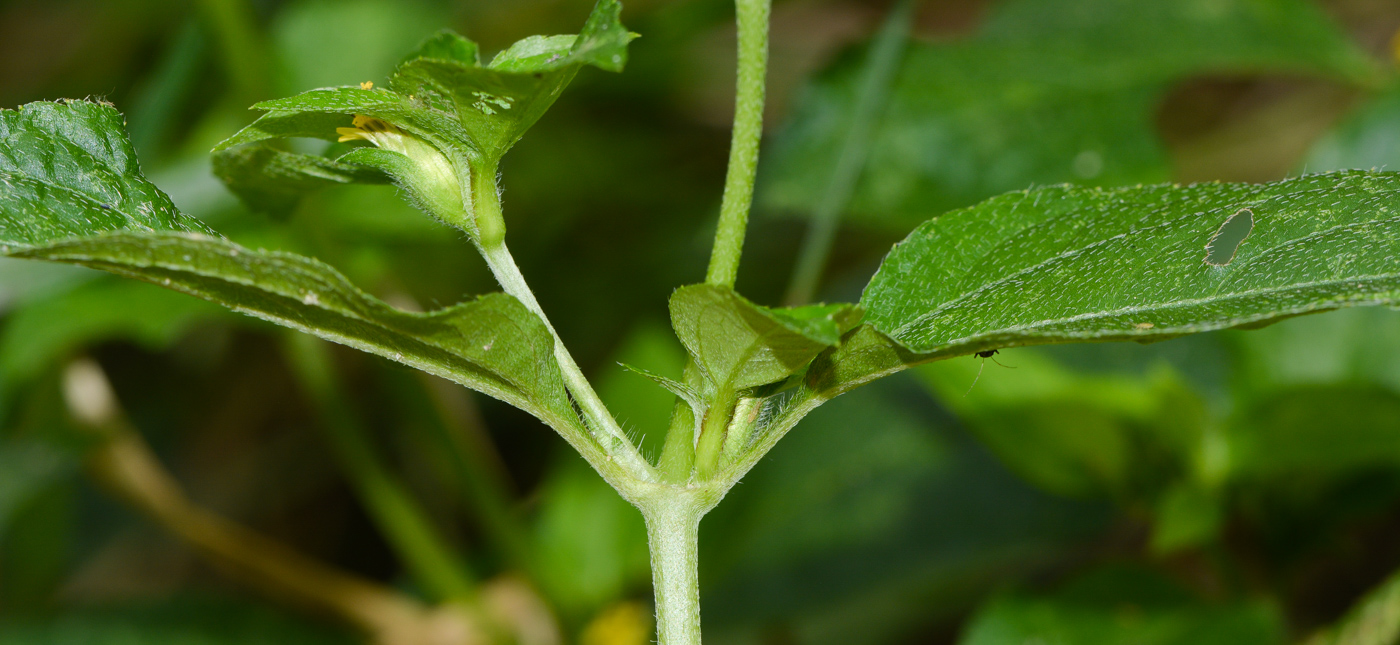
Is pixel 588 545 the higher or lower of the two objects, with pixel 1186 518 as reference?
higher

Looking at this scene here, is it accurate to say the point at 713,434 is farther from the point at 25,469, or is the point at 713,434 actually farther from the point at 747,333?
the point at 25,469

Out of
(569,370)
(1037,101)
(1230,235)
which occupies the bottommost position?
(569,370)

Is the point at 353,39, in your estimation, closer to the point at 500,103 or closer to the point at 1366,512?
the point at 500,103

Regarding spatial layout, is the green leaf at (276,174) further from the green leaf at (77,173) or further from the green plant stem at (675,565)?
the green plant stem at (675,565)

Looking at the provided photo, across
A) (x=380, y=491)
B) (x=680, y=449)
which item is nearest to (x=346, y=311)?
(x=680, y=449)

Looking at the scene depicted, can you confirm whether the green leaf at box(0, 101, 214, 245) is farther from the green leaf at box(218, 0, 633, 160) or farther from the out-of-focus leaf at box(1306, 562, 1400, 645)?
the out-of-focus leaf at box(1306, 562, 1400, 645)

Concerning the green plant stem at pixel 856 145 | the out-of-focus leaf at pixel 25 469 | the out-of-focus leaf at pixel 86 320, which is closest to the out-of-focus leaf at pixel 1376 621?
the green plant stem at pixel 856 145

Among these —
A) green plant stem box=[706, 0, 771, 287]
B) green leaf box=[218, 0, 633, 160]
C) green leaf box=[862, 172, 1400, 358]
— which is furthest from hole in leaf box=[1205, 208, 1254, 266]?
green leaf box=[218, 0, 633, 160]
